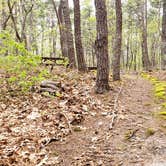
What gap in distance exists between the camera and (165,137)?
5789 millimetres

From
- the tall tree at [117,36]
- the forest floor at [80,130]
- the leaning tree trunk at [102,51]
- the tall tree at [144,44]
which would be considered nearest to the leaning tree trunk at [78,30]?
the tall tree at [117,36]

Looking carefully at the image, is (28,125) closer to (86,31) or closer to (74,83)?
(74,83)

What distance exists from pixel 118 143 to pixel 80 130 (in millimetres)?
1108

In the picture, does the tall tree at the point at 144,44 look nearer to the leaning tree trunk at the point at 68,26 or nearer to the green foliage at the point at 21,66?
the leaning tree trunk at the point at 68,26

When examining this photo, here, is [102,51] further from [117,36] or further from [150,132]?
[150,132]

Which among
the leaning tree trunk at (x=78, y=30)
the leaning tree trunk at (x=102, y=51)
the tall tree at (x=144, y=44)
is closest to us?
the leaning tree trunk at (x=102, y=51)

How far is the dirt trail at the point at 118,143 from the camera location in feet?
16.7

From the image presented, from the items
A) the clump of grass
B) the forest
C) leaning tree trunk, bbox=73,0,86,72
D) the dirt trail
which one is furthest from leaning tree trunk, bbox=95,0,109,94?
the clump of grass

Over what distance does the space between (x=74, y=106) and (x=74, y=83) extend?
9.88ft

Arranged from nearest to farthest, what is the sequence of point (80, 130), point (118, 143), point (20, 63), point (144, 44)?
point (118, 143) < point (80, 130) < point (20, 63) < point (144, 44)

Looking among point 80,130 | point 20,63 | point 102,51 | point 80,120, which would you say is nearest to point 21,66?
point 20,63

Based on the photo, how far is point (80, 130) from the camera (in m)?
6.64

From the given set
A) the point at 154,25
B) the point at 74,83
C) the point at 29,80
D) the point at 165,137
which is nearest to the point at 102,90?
the point at 74,83

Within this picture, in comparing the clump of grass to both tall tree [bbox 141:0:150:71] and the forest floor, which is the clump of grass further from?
tall tree [bbox 141:0:150:71]
